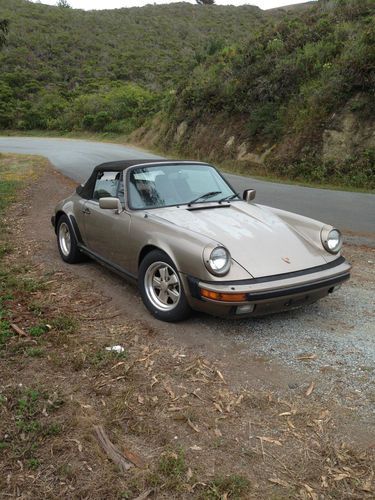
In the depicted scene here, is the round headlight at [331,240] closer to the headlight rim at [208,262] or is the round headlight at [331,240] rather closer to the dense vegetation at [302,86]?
the headlight rim at [208,262]

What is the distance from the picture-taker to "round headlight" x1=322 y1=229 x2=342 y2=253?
13.9 feet

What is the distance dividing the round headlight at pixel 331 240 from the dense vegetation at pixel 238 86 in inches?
325

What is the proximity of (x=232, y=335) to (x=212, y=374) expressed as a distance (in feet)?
2.04

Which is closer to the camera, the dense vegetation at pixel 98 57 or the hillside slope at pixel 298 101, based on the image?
the hillside slope at pixel 298 101

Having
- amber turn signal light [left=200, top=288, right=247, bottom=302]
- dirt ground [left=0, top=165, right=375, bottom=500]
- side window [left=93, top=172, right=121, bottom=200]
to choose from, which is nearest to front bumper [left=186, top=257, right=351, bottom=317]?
amber turn signal light [left=200, top=288, right=247, bottom=302]

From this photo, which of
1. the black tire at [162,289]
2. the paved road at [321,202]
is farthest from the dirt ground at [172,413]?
the paved road at [321,202]

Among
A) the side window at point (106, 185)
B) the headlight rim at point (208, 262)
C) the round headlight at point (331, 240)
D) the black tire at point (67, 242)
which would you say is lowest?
the black tire at point (67, 242)

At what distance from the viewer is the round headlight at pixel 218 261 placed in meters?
3.62

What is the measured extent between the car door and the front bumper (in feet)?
3.75

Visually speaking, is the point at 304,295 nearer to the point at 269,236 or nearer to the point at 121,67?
the point at 269,236

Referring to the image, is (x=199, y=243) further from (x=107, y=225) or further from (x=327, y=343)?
(x=107, y=225)

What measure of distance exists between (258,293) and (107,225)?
6.62 feet

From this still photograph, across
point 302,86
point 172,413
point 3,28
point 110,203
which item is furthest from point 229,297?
point 3,28

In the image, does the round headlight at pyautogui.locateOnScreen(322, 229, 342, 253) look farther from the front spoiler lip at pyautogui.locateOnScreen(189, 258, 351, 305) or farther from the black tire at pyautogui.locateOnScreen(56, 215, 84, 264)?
the black tire at pyautogui.locateOnScreen(56, 215, 84, 264)
